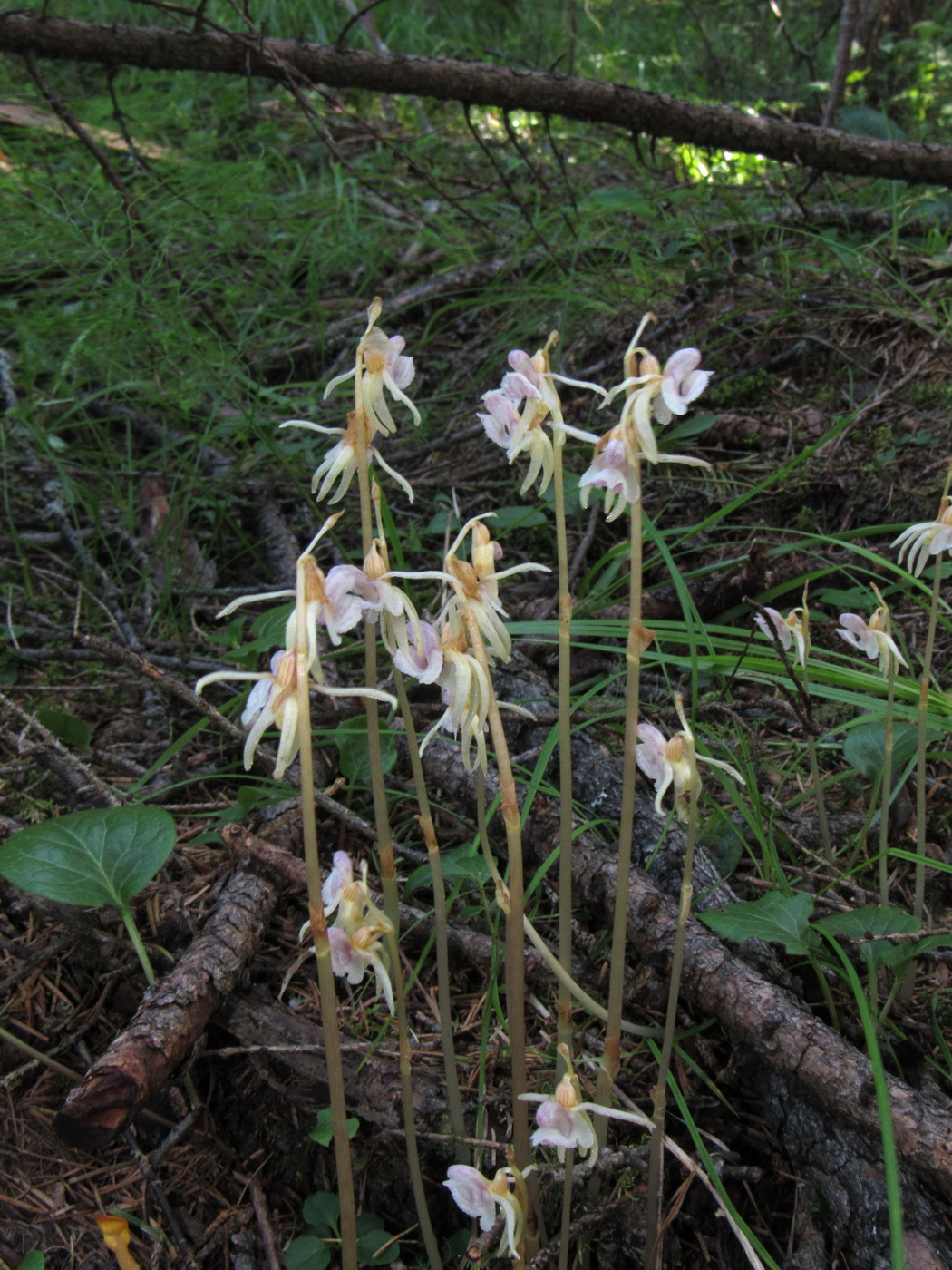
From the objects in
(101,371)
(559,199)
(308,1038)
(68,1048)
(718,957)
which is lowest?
(68,1048)

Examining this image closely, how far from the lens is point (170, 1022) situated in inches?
57.2

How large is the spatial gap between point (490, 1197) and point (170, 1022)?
23.5 inches

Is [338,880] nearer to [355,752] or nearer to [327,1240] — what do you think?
[327,1240]

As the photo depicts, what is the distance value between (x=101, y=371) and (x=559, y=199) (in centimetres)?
224

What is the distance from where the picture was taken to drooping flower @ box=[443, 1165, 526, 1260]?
3.60ft

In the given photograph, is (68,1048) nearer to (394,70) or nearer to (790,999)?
(790,999)

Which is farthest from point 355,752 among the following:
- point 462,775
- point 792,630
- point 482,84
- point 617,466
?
point 482,84

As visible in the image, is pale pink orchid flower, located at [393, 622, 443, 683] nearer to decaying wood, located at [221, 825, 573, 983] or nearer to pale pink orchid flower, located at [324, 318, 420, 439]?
pale pink orchid flower, located at [324, 318, 420, 439]

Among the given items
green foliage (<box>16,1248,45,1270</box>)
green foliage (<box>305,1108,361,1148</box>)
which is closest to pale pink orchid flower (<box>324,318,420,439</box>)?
green foliage (<box>305,1108,361,1148</box>)

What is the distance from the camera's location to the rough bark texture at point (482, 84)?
302cm

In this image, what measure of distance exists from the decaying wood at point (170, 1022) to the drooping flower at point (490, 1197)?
0.50 metres

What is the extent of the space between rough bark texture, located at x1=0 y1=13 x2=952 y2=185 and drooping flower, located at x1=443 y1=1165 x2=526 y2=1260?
314 cm

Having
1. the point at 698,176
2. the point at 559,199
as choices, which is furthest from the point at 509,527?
the point at 698,176

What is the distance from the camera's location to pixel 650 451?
1.02 metres
